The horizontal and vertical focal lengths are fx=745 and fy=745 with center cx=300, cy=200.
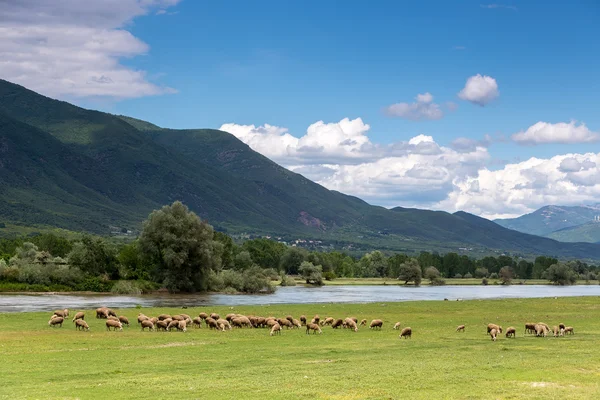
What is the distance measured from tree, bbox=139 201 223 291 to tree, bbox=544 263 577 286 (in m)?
114

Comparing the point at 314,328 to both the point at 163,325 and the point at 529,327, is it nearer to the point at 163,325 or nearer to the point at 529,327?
the point at 163,325

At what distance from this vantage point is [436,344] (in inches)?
1512

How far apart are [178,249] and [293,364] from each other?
79.1 m

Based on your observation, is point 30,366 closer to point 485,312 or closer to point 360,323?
point 360,323

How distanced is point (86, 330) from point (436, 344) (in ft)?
67.1

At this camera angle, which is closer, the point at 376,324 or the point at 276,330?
the point at 276,330

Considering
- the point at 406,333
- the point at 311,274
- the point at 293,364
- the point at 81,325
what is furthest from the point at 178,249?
the point at 293,364

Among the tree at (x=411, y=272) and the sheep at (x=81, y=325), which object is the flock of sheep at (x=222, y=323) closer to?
the sheep at (x=81, y=325)

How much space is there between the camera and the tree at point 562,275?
7569 inches

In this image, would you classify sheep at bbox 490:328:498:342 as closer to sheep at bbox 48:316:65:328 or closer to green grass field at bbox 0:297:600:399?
green grass field at bbox 0:297:600:399

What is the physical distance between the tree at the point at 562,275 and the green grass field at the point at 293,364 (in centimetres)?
15117

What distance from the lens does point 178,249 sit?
352 ft

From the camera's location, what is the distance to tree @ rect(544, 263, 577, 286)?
192m

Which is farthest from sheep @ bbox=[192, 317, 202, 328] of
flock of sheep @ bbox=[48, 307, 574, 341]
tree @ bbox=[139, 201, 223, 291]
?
tree @ bbox=[139, 201, 223, 291]
